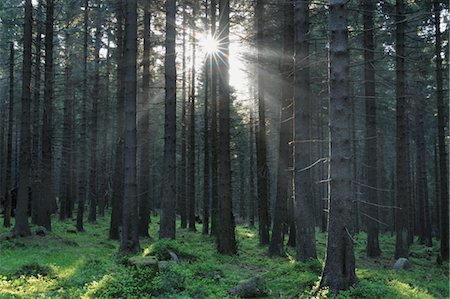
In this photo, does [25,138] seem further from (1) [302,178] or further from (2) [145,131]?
(1) [302,178]

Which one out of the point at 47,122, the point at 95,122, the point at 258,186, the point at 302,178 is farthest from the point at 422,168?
the point at 47,122

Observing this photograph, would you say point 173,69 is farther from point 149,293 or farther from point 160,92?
point 160,92

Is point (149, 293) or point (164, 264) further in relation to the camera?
point (164, 264)

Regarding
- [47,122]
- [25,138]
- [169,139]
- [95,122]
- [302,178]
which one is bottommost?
[302,178]

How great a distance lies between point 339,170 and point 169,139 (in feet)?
28.3

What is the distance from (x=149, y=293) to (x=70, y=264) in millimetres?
5066

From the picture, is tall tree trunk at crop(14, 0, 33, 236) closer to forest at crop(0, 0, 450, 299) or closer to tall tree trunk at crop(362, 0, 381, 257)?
forest at crop(0, 0, 450, 299)

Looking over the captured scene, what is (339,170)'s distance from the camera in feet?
25.3

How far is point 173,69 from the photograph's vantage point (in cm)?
1545

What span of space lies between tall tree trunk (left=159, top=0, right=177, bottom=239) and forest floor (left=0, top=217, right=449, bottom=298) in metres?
1.92

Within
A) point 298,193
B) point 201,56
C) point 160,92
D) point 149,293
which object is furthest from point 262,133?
point 160,92

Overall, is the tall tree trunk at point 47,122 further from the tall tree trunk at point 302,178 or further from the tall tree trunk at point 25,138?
the tall tree trunk at point 302,178

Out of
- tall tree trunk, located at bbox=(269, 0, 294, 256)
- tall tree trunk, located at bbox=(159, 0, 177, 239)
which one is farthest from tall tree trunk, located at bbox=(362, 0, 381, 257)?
tall tree trunk, located at bbox=(159, 0, 177, 239)

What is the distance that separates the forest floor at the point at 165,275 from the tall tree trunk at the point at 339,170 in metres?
0.39
